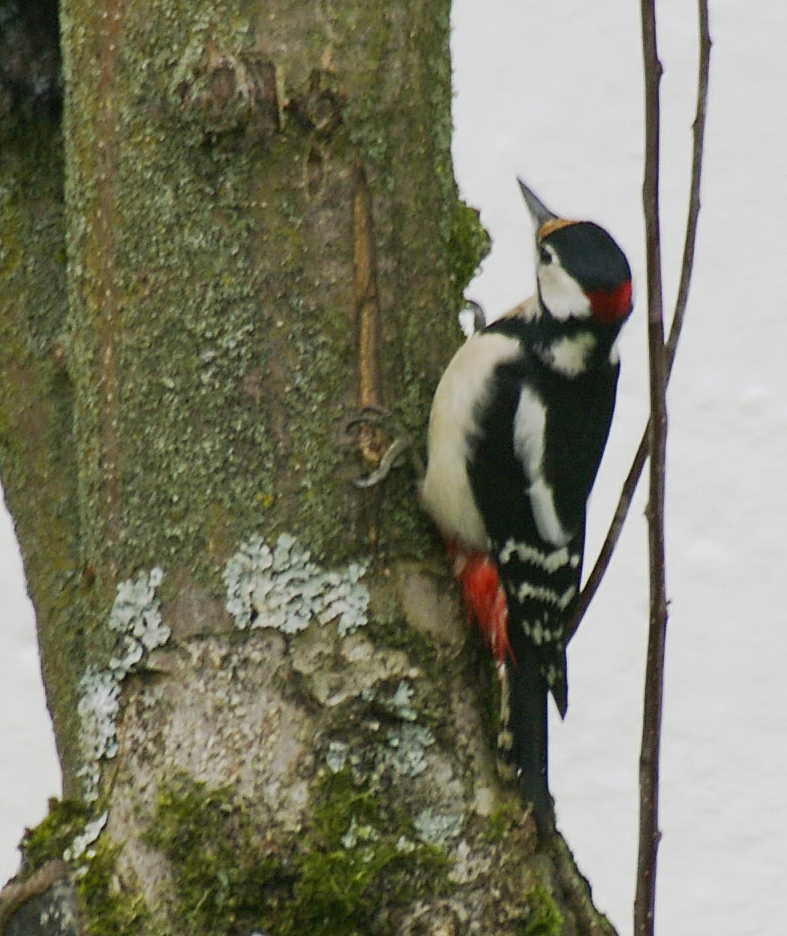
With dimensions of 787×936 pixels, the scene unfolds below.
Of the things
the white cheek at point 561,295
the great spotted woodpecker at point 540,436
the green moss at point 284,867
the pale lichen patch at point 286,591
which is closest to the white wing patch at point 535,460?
the great spotted woodpecker at point 540,436

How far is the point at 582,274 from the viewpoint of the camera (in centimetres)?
168

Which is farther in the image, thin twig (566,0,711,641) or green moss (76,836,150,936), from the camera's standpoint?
green moss (76,836,150,936)

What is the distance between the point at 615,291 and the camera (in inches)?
66.4

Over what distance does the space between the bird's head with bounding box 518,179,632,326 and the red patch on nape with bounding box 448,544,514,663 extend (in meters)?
0.39

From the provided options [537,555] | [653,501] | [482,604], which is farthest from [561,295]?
[653,501]

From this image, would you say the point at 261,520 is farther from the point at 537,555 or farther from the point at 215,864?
the point at 537,555

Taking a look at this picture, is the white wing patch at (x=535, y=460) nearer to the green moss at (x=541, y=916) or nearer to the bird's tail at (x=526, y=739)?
the bird's tail at (x=526, y=739)

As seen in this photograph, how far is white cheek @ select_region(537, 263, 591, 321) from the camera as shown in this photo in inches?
67.1

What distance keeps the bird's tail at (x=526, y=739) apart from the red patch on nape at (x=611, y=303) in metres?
0.45

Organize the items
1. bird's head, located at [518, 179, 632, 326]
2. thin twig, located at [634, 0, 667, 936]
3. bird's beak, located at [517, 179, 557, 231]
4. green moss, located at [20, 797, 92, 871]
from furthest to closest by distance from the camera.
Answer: bird's beak, located at [517, 179, 557, 231]
bird's head, located at [518, 179, 632, 326]
green moss, located at [20, 797, 92, 871]
thin twig, located at [634, 0, 667, 936]

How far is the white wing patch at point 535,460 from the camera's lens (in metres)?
1.70

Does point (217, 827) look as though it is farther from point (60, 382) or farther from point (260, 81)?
point (260, 81)

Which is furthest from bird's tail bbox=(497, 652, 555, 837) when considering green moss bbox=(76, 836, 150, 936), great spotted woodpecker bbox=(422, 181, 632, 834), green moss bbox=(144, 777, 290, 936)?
green moss bbox=(76, 836, 150, 936)

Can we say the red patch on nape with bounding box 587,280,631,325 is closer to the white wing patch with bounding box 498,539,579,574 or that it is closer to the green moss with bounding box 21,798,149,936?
the white wing patch with bounding box 498,539,579,574
